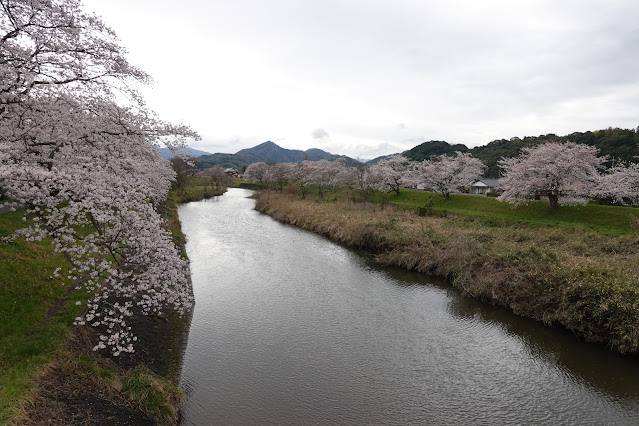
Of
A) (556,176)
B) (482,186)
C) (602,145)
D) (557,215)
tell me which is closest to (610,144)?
(602,145)

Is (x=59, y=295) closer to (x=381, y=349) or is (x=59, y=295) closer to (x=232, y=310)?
(x=232, y=310)

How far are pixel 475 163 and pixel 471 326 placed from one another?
3749cm

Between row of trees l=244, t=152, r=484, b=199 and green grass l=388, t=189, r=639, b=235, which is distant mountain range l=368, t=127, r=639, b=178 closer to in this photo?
row of trees l=244, t=152, r=484, b=199

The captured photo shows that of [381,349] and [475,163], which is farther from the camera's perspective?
[475,163]

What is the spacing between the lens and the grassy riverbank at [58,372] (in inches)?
241

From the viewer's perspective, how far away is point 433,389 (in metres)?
9.68

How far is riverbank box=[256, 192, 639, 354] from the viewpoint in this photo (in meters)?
12.0

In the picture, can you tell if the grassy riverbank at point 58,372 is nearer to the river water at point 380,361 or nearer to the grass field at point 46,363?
the grass field at point 46,363

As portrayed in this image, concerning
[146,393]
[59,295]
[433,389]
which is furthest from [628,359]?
[59,295]

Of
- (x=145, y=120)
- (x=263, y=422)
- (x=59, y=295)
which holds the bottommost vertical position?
(x=263, y=422)

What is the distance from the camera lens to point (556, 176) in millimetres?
29531

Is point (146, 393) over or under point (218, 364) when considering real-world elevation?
over

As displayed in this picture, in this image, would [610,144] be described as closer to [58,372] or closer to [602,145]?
[602,145]

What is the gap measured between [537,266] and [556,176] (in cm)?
1859
